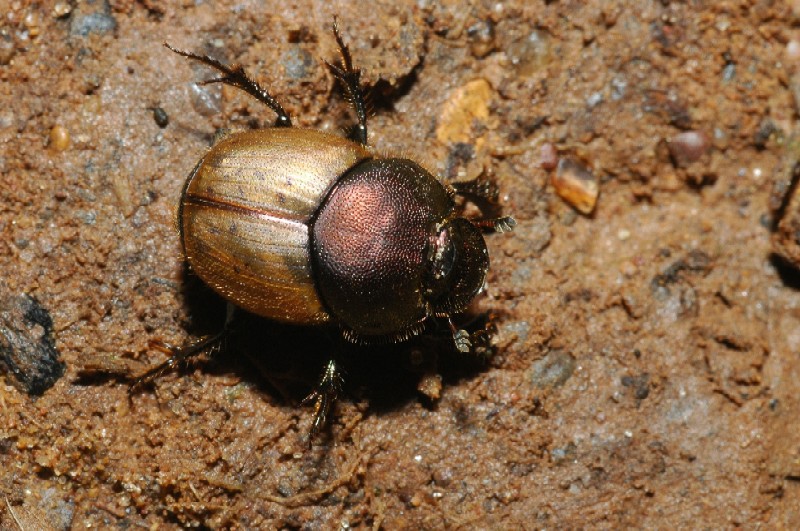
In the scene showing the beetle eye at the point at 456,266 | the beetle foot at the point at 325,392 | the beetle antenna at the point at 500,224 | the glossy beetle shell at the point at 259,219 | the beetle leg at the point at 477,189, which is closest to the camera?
the glossy beetle shell at the point at 259,219

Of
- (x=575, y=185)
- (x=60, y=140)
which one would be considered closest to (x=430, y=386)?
(x=575, y=185)

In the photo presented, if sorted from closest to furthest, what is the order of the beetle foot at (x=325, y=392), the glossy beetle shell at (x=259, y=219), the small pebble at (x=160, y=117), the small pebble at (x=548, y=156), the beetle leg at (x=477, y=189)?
the glossy beetle shell at (x=259, y=219) → the beetle foot at (x=325, y=392) → the beetle leg at (x=477, y=189) → the small pebble at (x=160, y=117) → the small pebble at (x=548, y=156)

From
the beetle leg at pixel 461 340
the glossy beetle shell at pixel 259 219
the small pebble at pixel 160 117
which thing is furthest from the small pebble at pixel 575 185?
the small pebble at pixel 160 117

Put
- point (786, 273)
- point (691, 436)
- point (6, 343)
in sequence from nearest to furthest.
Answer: point (6, 343) < point (691, 436) < point (786, 273)

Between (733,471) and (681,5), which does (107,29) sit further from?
(733,471)

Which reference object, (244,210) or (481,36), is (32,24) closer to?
(244,210)

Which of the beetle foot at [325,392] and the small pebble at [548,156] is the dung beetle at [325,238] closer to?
the beetle foot at [325,392]

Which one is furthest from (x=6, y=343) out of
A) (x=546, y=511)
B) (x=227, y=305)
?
(x=546, y=511)

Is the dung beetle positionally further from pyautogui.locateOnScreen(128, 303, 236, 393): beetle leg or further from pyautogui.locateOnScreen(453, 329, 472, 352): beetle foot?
pyautogui.locateOnScreen(128, 303, 236, 393): beetle leg
